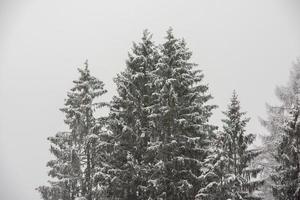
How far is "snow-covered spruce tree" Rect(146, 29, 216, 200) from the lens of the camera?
25.5 meters

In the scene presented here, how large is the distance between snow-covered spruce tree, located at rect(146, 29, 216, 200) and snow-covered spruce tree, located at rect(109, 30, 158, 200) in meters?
0.80

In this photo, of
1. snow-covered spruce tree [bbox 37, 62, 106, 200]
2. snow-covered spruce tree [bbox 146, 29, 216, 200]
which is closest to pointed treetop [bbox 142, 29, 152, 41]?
snow-covered spruce tree [bbox 146, 29, 216, 200]

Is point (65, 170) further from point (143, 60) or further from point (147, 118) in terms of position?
point (143, 60)

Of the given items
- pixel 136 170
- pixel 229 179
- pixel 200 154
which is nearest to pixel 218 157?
pixel 229 179

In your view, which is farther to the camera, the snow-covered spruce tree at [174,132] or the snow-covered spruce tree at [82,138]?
the snow-covered spruce tree at [82,138]

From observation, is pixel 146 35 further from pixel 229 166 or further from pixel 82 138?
pixel 229 166

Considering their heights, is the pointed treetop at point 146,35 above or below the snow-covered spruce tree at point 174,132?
above

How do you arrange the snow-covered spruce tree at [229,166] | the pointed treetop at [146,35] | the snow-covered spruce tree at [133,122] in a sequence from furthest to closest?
the pointed treetop at [146,35], the snow-covered spruce tree at [133,122], the snow-covered spruce tree at [229,166]

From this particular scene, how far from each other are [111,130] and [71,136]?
4809 mm

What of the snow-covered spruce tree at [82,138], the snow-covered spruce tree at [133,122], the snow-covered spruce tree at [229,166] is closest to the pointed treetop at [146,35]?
the snow-covered spruce tree at [133,122]

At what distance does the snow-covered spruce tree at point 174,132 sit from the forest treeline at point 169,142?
57 mm

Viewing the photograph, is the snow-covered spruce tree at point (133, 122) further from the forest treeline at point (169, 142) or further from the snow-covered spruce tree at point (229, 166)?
the snow-covered spruce tree at point (229, 166)

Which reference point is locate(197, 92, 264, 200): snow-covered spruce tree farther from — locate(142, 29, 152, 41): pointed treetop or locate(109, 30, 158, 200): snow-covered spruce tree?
locate(142, 29, 152, 41): pointed treetop

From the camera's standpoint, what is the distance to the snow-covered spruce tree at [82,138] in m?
30.1
